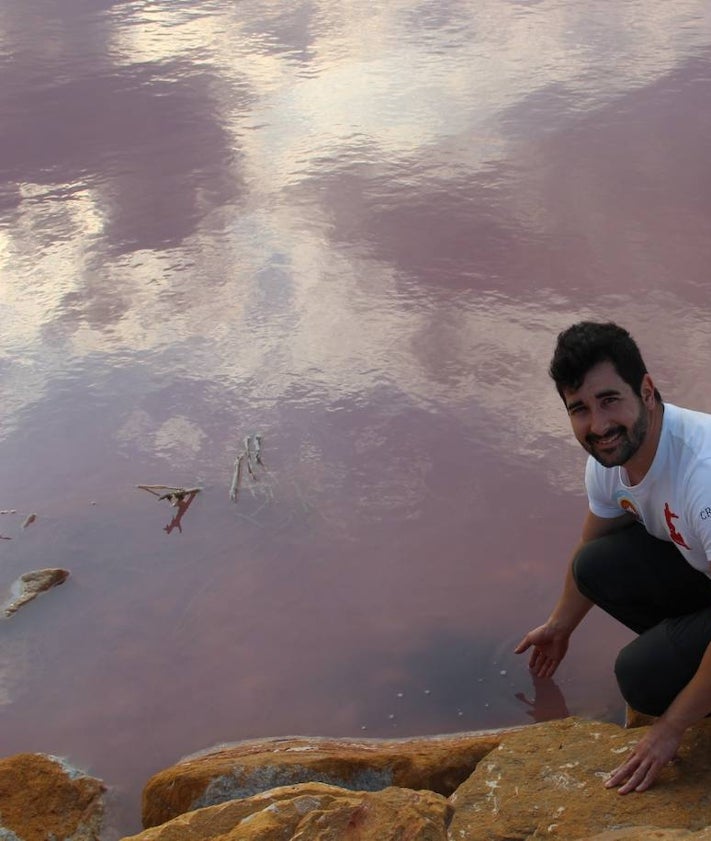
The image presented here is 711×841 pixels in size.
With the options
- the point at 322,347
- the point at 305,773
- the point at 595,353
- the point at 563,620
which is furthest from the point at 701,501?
the point at 322,347

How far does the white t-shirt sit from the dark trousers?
9cm

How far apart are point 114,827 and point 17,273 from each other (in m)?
2.93

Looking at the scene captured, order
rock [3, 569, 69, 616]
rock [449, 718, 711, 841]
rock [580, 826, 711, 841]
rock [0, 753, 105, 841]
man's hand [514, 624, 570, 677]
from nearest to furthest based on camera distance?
rock [580, 826, 711, 841] < rock [449, 718, 711, 841] < rock [0, 753, 105, 841] < man's hand [514, 624, 570, 677] < rock [3, 569, 69, 616]

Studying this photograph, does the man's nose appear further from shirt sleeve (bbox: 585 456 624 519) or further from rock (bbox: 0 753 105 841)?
rock (bbox: 0 753 105 841)

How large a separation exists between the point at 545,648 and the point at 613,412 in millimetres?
832

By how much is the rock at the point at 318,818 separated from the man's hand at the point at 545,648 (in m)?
0.87

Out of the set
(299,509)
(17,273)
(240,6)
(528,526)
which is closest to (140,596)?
(299,509)

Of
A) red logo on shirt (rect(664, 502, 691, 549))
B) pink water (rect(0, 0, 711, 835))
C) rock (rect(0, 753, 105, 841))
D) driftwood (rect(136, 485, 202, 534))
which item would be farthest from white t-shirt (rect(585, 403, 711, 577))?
driftwood (rect(136, 485, 202, 534))

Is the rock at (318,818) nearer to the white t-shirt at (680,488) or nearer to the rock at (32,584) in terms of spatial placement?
the white t-shirt at (680,488)

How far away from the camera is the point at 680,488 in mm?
2139

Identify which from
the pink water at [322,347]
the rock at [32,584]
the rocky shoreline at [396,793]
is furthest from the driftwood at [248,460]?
the rocky shoreline at [396,793]

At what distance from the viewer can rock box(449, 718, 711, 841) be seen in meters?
2.03

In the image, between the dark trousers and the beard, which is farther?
the dark trousers

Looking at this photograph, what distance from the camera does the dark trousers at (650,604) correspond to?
2262 millimetres
